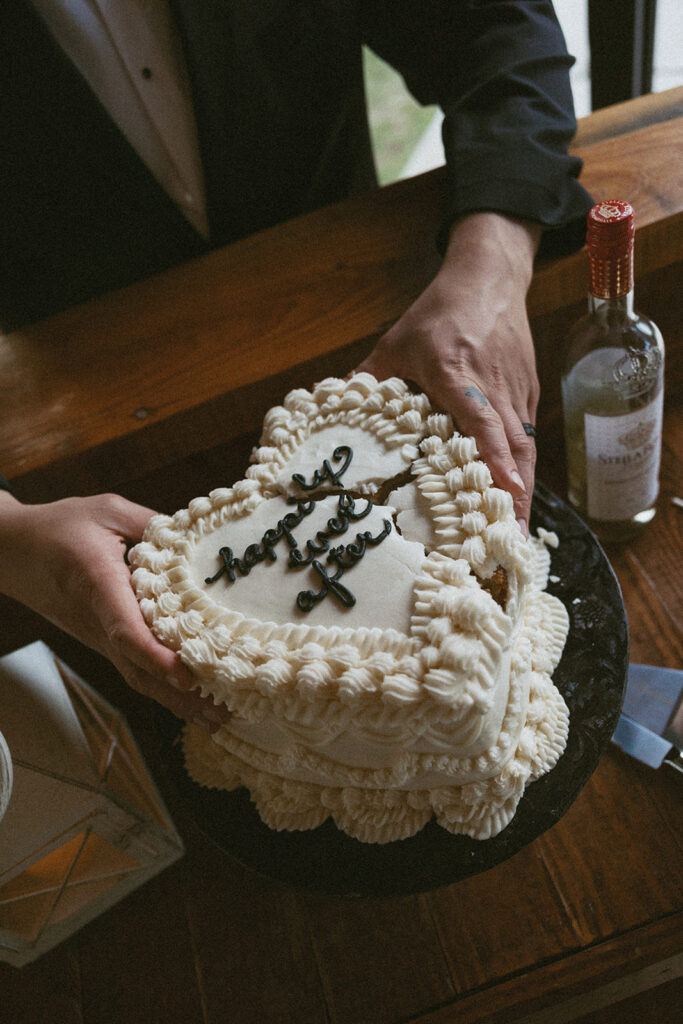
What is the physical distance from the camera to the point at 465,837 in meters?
0.97

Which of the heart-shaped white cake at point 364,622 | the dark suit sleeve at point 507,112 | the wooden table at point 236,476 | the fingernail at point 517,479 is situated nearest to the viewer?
the heart-shaped white cake at point 364,622

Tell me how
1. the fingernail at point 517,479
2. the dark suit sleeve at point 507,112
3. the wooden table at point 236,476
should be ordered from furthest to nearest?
the dark suit sleeve at point 507,112 → the wooden table at point 236,476 → the fingernail at point 517,479

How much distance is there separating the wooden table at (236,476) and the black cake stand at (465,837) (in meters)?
0.20

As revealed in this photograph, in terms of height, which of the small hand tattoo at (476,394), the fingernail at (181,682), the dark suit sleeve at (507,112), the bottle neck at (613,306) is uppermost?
the dark suit sleeve at (507,112)

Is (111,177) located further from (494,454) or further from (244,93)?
(494,454)

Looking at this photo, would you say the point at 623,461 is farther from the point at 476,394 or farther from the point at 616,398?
the point at 476,394

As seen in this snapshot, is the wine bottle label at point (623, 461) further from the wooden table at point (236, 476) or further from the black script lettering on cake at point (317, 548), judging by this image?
the black script lettering on cake at point (317, 548)

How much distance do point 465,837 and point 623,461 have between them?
593mm

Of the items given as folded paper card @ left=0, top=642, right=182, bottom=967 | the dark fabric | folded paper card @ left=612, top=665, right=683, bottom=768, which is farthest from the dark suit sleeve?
folded paper card @ left=0, top=642, right=182, bottom=967

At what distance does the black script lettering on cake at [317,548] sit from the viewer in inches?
35.2

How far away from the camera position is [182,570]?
95cm

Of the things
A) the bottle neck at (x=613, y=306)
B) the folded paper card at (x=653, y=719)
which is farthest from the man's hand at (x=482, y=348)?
the folded paper card at (x=653, y=719)

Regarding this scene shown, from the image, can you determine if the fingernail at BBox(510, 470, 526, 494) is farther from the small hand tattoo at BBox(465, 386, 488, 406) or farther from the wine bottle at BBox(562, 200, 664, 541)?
the wine bottle at BBox(562, 200, 664, 541)

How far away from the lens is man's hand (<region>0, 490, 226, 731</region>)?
2.97ft
